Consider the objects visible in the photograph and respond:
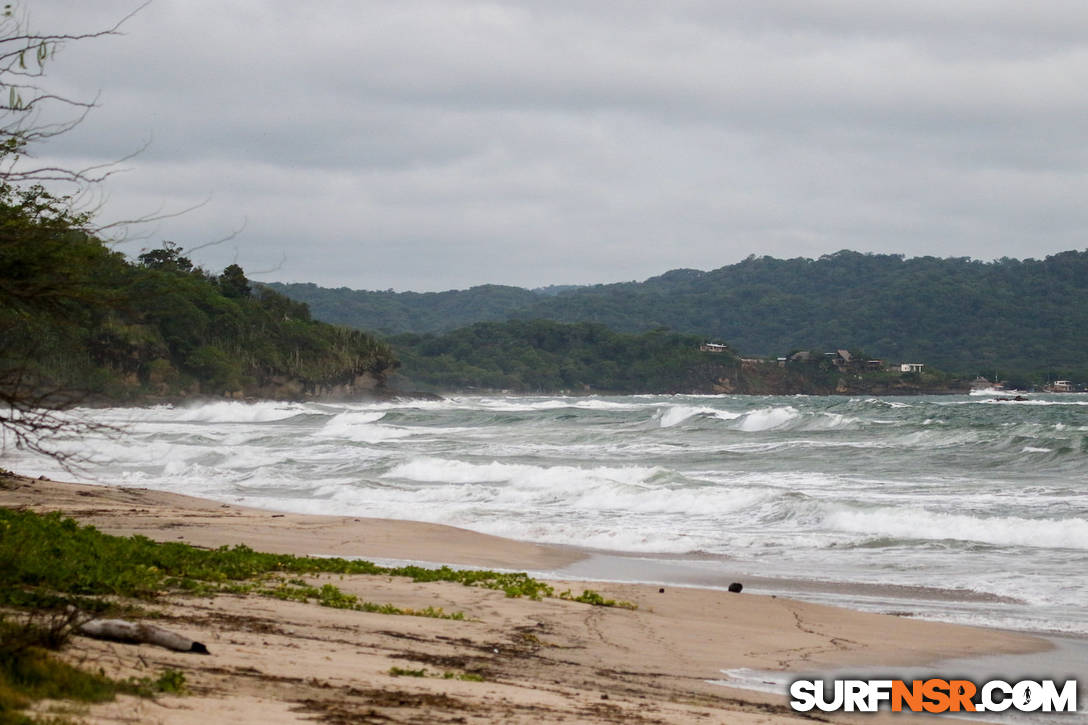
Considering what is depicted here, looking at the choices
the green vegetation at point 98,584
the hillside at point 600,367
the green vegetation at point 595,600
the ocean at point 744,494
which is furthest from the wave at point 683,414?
the hillside at point 600,367

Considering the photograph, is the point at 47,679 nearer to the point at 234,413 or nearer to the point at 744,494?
the point at 744,494

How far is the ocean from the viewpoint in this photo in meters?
13.4

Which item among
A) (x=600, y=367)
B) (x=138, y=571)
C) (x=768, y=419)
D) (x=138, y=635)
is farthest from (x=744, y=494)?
(x=600, y=367)

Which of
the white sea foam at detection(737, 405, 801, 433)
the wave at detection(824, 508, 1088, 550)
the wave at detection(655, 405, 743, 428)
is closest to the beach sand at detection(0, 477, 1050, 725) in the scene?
the wave at detection(824, 508, 1088, 550)

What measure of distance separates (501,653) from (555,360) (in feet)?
485

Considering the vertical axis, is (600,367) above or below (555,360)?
below

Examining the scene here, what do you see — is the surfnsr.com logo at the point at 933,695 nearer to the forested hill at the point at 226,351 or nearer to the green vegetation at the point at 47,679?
the green vegetation at the point at 47,679

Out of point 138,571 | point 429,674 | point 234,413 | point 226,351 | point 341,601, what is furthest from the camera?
point 226,351

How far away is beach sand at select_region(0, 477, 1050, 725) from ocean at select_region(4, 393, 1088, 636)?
130 centimetres

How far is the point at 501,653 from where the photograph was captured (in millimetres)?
7723

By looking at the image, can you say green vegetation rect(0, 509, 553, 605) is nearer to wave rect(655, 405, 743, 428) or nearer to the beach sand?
the beach sand

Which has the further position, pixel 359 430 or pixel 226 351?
pixel 226 351

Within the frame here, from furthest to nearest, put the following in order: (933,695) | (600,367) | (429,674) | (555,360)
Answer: (555,360), (600,367), (933,695), (429,674)

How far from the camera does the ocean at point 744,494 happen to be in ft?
43.9
